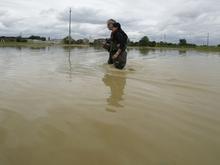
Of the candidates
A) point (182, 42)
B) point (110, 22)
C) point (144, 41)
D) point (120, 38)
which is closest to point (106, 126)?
point (120, 38)

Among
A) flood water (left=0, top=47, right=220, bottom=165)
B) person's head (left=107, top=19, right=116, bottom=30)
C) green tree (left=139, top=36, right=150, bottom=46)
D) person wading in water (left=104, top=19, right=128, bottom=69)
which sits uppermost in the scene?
green tree (left=139, top=36, right=150, bottom=46)

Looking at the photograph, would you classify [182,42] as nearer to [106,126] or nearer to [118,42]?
[118,42]

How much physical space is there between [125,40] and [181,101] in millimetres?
5439

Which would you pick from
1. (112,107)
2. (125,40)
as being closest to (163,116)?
(112,107)

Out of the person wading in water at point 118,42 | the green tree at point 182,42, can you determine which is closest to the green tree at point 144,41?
the green tree at point 182,42

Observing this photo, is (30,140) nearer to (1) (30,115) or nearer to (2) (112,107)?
(1) (30,115)

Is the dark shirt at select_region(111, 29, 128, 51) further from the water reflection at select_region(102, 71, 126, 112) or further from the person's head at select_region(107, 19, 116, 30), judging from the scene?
the water reflection at select_region(102, 71, 126, 112)

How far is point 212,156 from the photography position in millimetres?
2375

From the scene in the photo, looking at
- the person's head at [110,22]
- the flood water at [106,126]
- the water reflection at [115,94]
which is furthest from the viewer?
the person's head at [110,22]

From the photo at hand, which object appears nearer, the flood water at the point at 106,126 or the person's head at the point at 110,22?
the flood water at the point at 106,126

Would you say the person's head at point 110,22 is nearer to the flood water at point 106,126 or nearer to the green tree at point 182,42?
the flood water at point 106,126

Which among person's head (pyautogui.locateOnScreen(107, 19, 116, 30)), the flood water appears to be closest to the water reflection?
the flood water

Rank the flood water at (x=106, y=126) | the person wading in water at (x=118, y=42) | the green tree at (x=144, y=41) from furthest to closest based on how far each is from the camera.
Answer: the green tree at (x=144, y=41), the person wading in water at (x=118, y=42), the flood water at (x=106, y=126)

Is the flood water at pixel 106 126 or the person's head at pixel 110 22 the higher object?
the person's head at pixel 110 22
